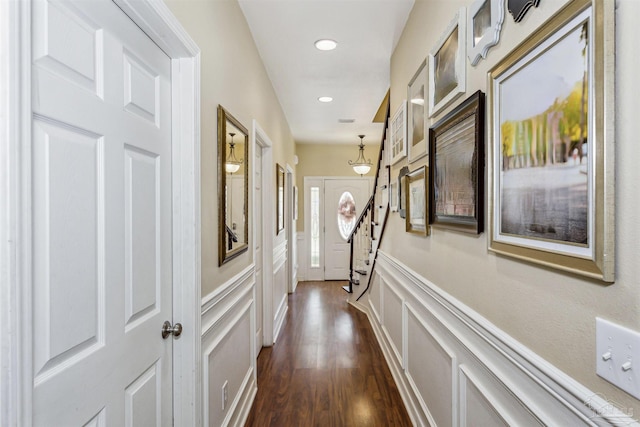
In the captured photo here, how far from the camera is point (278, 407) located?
95.0 inches

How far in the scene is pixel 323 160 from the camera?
682cm

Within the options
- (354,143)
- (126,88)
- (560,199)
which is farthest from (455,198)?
(354,143)

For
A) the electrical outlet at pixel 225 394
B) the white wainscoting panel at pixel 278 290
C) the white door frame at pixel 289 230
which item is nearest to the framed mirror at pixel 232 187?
the electrical outlet at pixel 225 394

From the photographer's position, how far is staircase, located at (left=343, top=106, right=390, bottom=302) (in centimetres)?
348

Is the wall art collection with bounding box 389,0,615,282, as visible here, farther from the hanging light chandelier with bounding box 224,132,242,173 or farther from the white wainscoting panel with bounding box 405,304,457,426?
the hanging light chandelier with bounding box 224,132,242,173

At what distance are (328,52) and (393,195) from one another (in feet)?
4.11

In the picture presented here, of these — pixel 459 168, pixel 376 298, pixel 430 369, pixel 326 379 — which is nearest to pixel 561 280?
pixel 459 168

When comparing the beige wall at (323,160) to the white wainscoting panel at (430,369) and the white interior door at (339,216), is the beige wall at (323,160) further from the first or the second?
the white wainscoting panel at (430,369)

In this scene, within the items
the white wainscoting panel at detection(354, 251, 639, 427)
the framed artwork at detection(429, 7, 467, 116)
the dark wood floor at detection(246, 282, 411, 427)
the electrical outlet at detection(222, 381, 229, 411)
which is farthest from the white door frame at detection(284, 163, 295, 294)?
the framed artwork at detection(429, 7, 467, 116)

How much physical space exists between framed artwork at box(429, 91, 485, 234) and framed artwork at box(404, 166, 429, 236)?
0.44 ft

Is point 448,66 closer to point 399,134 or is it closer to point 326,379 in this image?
point 399,134

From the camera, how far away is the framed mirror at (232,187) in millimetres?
1781

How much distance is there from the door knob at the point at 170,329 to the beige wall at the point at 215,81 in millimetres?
199

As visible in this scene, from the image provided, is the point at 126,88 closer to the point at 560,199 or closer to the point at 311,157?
the point at 560,199
